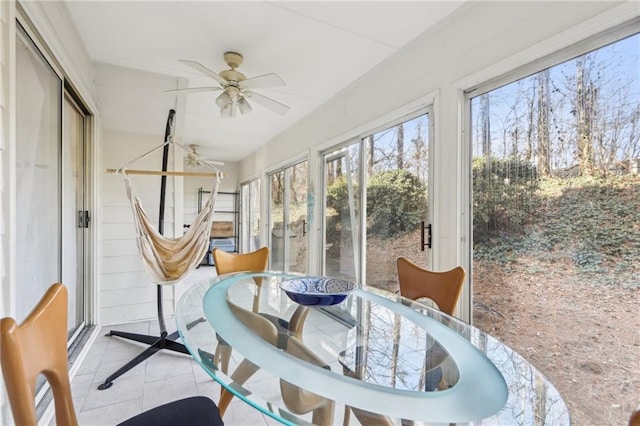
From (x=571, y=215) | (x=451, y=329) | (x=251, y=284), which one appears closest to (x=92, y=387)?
(x=251, y=284)

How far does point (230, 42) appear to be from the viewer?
2.12 metres

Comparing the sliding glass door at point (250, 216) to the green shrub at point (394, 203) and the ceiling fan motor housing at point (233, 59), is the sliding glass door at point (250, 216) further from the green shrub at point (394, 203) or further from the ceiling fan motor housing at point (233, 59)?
the ceiling fan motor housing at point (233, 59)

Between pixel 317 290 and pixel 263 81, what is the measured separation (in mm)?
1461

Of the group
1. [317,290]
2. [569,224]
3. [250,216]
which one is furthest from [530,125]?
[250,216]

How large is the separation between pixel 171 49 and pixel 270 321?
2112 mm

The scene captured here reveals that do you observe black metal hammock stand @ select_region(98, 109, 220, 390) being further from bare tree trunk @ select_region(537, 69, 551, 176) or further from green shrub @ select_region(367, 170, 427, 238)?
bare tree trunk @ select_region(537, 69, 551, 176)

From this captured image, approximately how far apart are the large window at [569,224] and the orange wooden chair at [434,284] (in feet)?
1.37

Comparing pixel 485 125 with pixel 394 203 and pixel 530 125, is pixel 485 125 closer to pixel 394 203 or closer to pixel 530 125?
pixel 530 125

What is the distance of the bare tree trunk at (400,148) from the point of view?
2455mm

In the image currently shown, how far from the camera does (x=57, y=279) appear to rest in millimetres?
1877

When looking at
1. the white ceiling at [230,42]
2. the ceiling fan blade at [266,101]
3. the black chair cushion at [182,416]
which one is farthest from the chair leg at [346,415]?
the ceiling fan blade at [266,101]

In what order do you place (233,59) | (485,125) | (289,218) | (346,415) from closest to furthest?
1. (346,415)
2. (485,125)
3. (233,59)
4. (289,218)

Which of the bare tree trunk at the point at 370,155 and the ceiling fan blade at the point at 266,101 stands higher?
the ceiling fan blade at the point at 266,101

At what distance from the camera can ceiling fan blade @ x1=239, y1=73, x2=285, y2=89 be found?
1982mm
